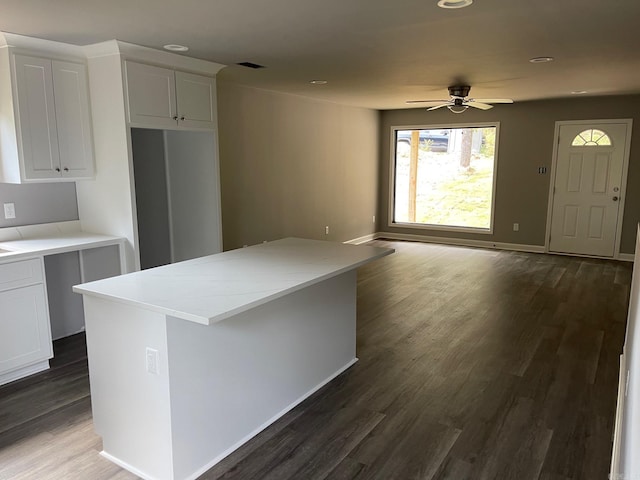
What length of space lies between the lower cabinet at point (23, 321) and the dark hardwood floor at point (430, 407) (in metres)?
0.12

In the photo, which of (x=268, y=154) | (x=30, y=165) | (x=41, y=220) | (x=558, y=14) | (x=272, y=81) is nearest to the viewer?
(x=558, y=14)

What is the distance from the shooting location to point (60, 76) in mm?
3514

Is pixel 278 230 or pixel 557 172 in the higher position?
pixel 557 172

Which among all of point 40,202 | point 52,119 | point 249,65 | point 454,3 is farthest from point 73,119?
point 454,3

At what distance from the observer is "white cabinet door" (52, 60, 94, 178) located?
11.6ft

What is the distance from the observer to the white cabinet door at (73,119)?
353cm

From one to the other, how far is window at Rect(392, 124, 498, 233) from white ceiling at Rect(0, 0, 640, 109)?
3.38 metres

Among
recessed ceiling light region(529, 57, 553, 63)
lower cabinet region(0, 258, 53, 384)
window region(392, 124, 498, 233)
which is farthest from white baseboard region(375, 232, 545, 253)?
lower cabinet region(0, 258, 53, 384)

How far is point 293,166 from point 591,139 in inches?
174

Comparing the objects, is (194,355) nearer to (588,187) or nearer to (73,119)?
(73,119)

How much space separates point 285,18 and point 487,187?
631 centimetres

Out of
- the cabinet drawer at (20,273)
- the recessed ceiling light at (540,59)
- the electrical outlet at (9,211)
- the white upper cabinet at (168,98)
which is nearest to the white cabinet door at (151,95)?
the white upper cabinet at (168,98)

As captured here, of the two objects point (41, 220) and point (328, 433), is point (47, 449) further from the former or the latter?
point (41, 220)

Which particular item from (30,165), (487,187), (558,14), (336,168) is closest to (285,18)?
(558,14)
